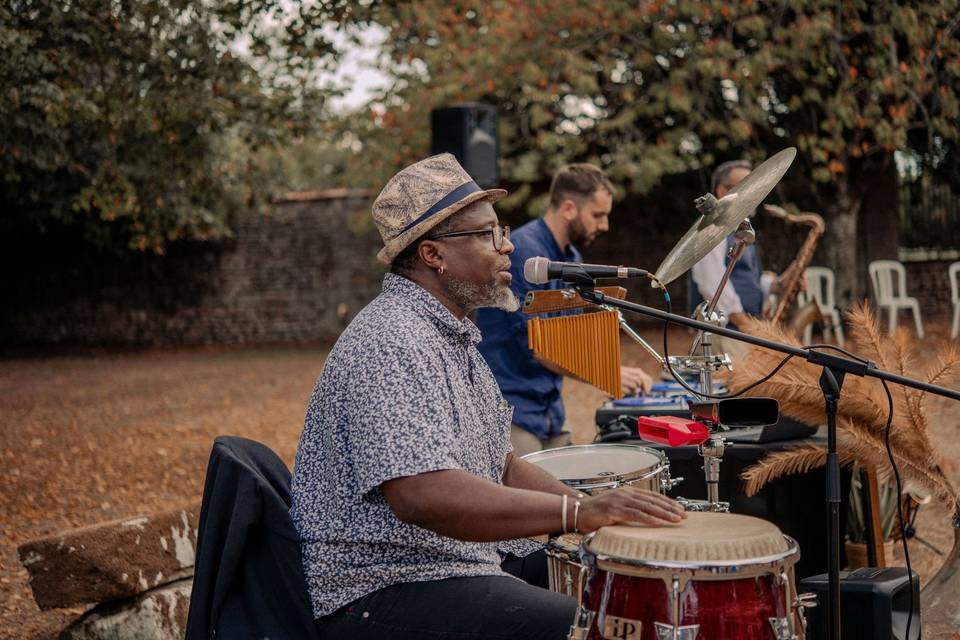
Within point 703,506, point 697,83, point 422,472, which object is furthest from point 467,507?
point 697,83

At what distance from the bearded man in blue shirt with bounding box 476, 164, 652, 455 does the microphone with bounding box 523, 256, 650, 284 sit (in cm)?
169

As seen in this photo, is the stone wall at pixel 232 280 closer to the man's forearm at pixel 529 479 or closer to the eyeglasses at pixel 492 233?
the man's forearm at pixel 529 479

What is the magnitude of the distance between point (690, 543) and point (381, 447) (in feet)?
2.28

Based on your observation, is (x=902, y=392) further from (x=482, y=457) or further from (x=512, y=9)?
(x=512, y=9)

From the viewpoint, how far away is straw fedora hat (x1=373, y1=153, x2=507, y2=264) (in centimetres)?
260

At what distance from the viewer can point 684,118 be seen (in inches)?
601

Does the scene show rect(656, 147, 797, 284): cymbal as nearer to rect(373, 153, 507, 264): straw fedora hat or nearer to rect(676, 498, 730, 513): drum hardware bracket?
rect(676, 498, 730, 513): drum hardware bracket

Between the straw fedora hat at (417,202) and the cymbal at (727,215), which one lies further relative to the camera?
the cymbal at (727,215)

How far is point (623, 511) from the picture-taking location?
91.2 inches

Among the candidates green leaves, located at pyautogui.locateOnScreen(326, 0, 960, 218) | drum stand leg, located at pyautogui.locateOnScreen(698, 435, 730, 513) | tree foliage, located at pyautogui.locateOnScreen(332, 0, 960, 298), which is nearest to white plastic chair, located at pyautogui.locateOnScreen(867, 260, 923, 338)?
tree foliage, located at pyautogui.locateOnScreen(332, 0, 960, 298)

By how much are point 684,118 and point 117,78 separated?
9.87 m

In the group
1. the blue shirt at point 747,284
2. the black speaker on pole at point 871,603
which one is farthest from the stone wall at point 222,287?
the black speaker on pole at point 871,603

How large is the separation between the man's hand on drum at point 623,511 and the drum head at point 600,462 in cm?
67

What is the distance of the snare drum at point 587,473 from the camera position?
107 inches
